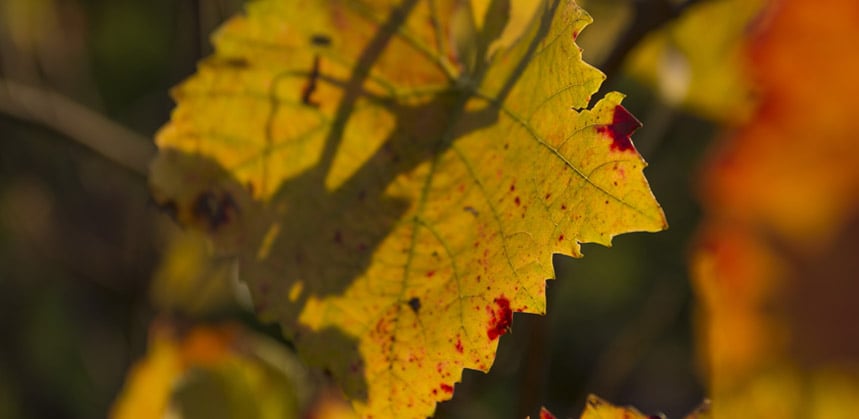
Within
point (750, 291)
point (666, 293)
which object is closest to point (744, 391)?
point (750, 291)

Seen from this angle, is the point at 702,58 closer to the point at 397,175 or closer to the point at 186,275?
the point at 397,175

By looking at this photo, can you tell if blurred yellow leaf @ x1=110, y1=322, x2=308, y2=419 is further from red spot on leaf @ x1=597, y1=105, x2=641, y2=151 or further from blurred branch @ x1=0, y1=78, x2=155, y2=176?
red spot on leaf @ x1=597, y1=105, x2=641, y2=151

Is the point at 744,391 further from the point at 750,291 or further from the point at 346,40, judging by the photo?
the point at 750,291

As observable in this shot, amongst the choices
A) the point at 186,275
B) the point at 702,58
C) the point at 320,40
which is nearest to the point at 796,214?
the point at 702,58

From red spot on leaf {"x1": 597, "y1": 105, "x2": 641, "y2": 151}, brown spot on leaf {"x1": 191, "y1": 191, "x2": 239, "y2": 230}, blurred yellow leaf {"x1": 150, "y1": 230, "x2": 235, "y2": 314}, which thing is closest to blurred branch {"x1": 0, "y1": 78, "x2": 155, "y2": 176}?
blurred yellow leaf {"x1": 150, "y1": 230, "x2": 235, "y2": 314}

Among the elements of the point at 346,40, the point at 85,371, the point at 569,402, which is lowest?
the point at 85,371

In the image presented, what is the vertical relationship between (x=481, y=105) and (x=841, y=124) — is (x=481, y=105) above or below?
below

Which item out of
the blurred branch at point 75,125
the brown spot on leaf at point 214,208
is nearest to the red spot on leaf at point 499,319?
the brown spot on leaf at point 214,208
